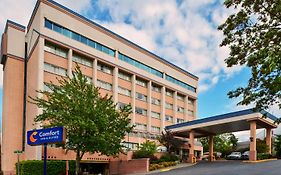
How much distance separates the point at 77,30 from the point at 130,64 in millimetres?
12095

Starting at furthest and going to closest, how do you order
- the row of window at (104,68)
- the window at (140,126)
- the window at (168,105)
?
the window at (168,105), the window at (140,126), the row of window at (104,68)

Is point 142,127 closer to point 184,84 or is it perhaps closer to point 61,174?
point 184,84

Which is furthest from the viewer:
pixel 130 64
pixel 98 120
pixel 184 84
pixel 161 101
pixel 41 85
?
pixel 184 84

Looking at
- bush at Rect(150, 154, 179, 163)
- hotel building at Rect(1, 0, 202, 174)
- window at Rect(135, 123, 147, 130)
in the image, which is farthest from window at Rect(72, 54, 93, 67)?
bush at Rect(150, 154, 179, 163)

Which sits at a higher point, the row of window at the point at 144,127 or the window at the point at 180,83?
the window at the point at 180,83

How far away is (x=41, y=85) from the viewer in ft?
130

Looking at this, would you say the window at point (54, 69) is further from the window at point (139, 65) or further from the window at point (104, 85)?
the window at point (139, 65)

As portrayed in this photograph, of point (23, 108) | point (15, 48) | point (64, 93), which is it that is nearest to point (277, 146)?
point (64, 93)

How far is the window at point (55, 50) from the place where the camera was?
41688mm

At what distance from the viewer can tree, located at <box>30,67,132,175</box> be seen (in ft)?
94.3

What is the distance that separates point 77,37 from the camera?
45312mm

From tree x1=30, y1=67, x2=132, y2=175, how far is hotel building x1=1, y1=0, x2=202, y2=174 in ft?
32.5

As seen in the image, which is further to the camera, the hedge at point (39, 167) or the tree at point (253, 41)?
the hedge at point (39, 167)

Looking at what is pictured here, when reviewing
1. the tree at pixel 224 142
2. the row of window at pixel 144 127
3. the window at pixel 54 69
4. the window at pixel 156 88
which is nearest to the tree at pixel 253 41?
the window at pixel 54 69
